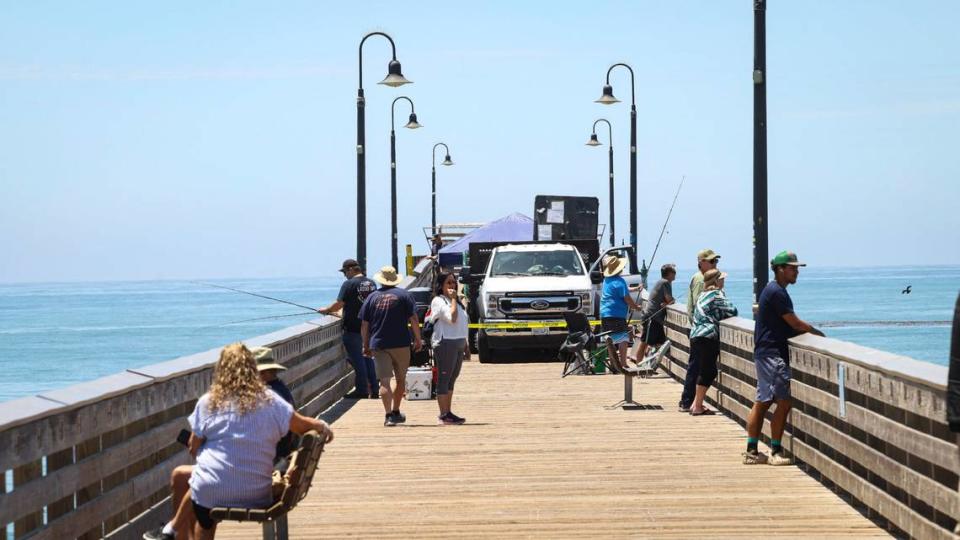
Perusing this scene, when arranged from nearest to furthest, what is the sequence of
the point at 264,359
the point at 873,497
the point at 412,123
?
the point at 264,359 → the point at 873,497 → the point at 412,123

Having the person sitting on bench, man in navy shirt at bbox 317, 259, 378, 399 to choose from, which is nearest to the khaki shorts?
man in navy shirt at bbox 317, 259, 378, 399

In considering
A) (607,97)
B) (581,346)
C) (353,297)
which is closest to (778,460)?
(353,297)

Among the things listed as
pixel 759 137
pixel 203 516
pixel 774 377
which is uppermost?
pixel 759 137

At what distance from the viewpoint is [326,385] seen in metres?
20.1

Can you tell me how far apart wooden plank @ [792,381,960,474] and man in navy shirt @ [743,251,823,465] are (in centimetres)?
29

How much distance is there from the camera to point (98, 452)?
8.81 metres

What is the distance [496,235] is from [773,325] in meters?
47.1

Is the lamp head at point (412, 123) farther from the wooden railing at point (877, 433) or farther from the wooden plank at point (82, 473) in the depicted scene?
the wooden plank at point (82, 473)

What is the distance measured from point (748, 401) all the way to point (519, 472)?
3960 mm

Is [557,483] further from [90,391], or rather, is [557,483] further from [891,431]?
[90,391]

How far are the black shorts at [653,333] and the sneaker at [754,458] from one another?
983 centimetres

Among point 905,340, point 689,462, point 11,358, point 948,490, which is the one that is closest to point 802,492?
point 689,462

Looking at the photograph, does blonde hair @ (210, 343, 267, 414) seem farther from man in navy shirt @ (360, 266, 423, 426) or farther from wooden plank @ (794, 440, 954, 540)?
man in navy shirt @ (360, 266, 423, 426)

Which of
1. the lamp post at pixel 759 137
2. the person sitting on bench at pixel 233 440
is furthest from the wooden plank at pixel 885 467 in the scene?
the lamp post at pixel 759 137
